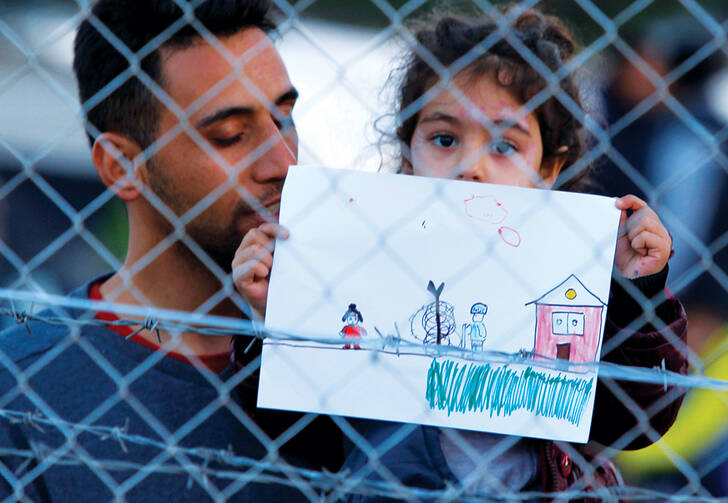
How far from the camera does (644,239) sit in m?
1.24

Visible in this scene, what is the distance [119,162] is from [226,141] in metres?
0.26

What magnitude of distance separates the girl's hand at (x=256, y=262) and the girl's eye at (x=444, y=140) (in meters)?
Result: 0.38

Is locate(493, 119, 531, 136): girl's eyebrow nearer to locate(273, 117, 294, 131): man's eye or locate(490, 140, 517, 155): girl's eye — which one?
locate(490, 140, 517, 155): girl's eye

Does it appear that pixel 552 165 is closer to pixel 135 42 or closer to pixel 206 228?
pixel 206 228

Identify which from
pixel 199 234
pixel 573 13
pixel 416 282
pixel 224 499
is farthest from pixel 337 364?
pixel 573 13

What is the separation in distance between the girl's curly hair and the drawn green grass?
1.68 feet

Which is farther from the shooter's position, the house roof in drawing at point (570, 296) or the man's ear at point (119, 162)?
the man's ear at point (119, 162)

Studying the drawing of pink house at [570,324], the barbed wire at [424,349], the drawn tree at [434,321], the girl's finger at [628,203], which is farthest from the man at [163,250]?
the girl's finger at [628,203]

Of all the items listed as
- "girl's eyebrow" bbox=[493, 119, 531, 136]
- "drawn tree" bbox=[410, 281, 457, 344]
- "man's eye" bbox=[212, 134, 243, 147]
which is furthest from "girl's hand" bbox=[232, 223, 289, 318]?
"girl's eyebrow" bbox=[493, 119, 531, 136]

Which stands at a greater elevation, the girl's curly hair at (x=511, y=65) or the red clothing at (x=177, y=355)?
the girl's curly hair at (x=511, y=65)

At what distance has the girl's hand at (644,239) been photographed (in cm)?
124

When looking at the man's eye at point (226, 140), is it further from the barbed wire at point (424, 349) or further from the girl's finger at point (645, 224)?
the girl's finger at point (645, 224)

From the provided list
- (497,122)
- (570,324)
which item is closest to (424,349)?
(570,324)

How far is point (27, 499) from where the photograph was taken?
1424 millimetres
